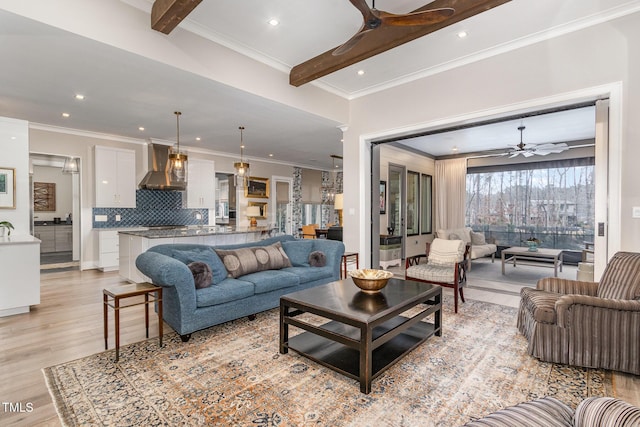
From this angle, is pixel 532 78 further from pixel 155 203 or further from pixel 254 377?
pixel 155 203

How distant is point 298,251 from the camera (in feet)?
14.6

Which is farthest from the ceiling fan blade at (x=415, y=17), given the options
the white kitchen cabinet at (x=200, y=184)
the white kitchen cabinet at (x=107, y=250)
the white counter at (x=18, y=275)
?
the white kitchen cabinet at (x=200, y=184)

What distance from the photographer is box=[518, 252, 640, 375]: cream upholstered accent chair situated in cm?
229

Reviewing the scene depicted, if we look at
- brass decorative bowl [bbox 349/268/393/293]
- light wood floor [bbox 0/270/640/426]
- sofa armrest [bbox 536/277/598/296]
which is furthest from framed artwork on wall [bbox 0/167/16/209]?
sofa armrest [bbox 536/277/598/296]

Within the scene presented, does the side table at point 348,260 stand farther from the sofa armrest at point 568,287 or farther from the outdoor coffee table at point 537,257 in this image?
the outdoor coffee table at point 537,257

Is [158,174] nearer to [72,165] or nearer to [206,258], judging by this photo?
[72,165]

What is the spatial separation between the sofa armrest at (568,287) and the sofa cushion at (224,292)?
9.59 ft

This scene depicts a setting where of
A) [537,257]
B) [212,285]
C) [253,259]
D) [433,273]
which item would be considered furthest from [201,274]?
[537,257]

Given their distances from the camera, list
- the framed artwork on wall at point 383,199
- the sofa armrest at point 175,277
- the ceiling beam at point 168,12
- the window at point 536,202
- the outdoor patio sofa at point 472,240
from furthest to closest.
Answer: the window at point 536,202
the framed artwork on wall at point 383,199
the outdoor patio sofa at point 472,240
the sofa armrest at point 175,277
the ceiling beam at point 168,12

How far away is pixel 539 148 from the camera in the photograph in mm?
5871

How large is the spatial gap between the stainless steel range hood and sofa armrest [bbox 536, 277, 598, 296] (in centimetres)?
639

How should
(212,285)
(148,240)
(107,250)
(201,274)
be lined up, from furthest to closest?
(107,250), (148,240), (212,285), (201,274)

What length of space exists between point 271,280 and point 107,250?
467 centimetres

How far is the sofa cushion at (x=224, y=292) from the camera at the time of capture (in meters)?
3.04
